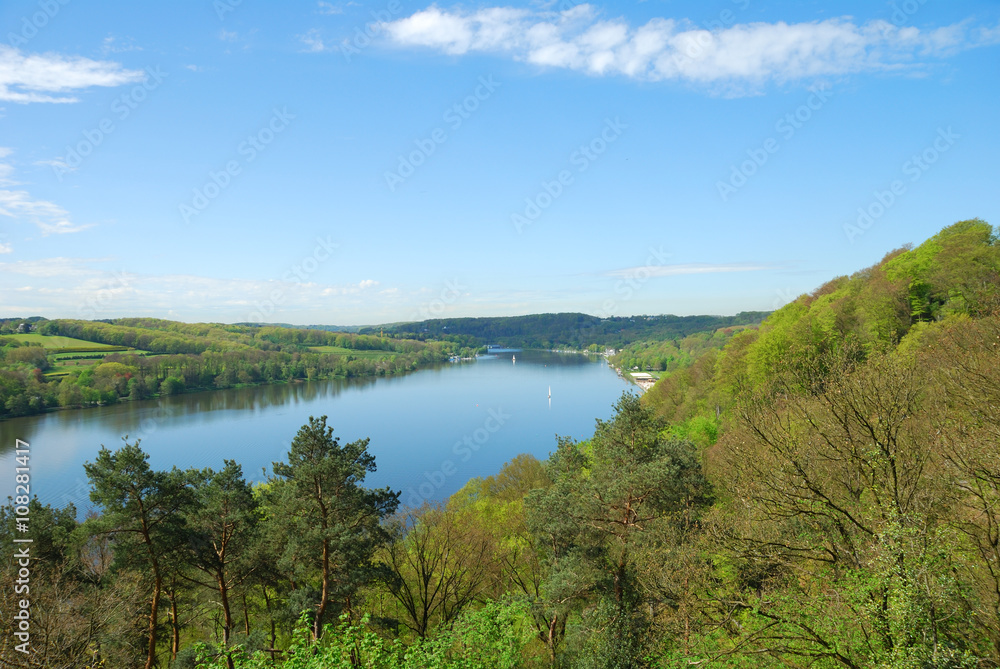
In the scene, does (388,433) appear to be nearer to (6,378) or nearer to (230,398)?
(230,398)

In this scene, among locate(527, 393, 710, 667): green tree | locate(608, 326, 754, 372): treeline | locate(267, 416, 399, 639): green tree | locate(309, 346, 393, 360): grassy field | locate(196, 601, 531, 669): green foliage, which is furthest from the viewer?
locate(309, 346, 393, 360): grassy field

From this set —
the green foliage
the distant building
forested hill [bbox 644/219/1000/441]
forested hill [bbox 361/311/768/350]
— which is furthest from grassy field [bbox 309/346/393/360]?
the green foliage

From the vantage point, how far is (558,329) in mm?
152500

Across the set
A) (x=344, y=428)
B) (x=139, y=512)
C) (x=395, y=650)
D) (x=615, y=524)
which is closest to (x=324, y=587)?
(x=139, y=512)

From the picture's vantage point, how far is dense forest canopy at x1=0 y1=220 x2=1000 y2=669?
4387 millimetres

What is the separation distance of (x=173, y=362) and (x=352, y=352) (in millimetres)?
36285

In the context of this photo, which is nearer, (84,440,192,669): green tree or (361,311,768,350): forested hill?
(84,440,192,669): green tree

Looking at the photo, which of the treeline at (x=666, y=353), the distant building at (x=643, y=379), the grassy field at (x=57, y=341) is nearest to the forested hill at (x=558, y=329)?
the treeline at (x=666, y=353)

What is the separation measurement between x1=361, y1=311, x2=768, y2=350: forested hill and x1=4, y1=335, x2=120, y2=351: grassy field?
3110 inches

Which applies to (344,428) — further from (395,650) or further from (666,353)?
(666,353)

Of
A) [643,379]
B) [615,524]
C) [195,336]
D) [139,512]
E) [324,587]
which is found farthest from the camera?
[195,336]

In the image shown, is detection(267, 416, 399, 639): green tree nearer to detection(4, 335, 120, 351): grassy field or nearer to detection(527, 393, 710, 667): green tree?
detection(527, 393, 710, 667): green tree

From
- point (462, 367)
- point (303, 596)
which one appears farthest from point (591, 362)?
point (303, 596)

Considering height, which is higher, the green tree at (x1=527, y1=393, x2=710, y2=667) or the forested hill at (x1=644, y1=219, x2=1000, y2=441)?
the forested hill at (x1=644, y1=219, x2=1000, y2=441)
